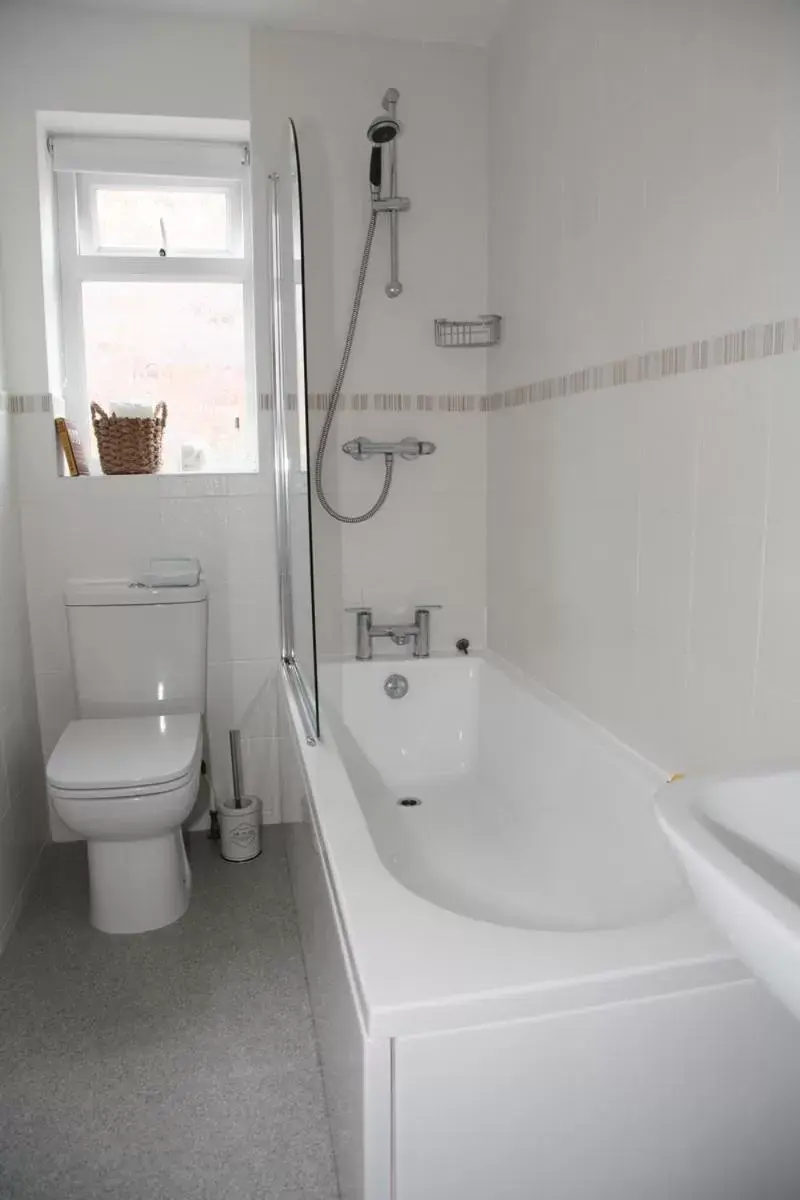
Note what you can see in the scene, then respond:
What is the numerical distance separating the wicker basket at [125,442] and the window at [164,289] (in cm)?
16

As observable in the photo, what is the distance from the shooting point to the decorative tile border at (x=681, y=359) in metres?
1.36

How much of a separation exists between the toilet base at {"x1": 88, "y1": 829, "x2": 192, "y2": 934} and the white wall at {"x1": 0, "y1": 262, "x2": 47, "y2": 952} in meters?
0.24

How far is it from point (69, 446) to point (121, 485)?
0.61 feet

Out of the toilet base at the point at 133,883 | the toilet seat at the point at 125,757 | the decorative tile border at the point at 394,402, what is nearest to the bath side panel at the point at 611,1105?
the toilet seat at the point at 125,757

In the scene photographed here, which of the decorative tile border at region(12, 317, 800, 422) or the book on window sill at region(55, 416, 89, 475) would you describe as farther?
the book on window sill at region(55, 416, 89, 475)

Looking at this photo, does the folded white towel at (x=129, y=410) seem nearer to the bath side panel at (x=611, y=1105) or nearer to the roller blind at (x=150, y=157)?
the roller blind at (x=150, y=157)

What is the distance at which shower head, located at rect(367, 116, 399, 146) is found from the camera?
239 centimetres

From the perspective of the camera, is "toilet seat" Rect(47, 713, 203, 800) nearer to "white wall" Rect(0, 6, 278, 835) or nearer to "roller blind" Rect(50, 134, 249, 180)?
"white wall" Rect(0, 6, 278, 835)

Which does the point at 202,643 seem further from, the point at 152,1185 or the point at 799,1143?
the point at 799,1143

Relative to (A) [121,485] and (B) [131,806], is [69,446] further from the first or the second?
(B) [131,806]

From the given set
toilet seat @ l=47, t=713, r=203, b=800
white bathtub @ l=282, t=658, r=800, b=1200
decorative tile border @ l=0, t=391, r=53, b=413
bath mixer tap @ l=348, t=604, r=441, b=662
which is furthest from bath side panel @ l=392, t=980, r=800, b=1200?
decorative tile border @ l=0, t=391, r=53, b=413

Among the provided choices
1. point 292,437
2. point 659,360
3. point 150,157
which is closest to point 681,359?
point 659,360

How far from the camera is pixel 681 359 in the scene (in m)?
1.63

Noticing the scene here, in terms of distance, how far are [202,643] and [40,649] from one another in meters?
0.51
